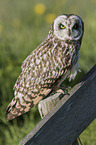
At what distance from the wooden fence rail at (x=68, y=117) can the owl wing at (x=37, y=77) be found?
0.44 meters

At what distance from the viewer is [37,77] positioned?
77.1 inches

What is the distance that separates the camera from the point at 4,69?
12.1 ft

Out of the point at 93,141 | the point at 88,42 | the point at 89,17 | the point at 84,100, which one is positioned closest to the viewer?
the point at 84,100

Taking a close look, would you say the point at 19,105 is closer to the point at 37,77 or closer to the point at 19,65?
the point at 37,77

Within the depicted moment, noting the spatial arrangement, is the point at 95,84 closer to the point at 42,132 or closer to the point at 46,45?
the point at 42,132

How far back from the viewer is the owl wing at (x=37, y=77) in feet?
6.46

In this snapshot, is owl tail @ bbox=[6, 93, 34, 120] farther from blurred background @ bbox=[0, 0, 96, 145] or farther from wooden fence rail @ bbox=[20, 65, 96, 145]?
Result: blurred background @ bbox=[0, 0, 96, 145]

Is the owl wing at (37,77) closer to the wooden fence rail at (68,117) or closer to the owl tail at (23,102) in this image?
the owl tail at (23,102)

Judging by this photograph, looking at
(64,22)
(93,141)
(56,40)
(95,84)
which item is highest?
(64,22)

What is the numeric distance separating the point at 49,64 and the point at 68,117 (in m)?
0.53

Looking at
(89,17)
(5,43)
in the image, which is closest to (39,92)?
(5,43)

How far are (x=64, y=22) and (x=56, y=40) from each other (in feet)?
0.49

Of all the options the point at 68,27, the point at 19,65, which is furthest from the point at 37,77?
the point at 19,65

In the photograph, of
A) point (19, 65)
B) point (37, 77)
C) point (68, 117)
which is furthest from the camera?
point (19, 65)
